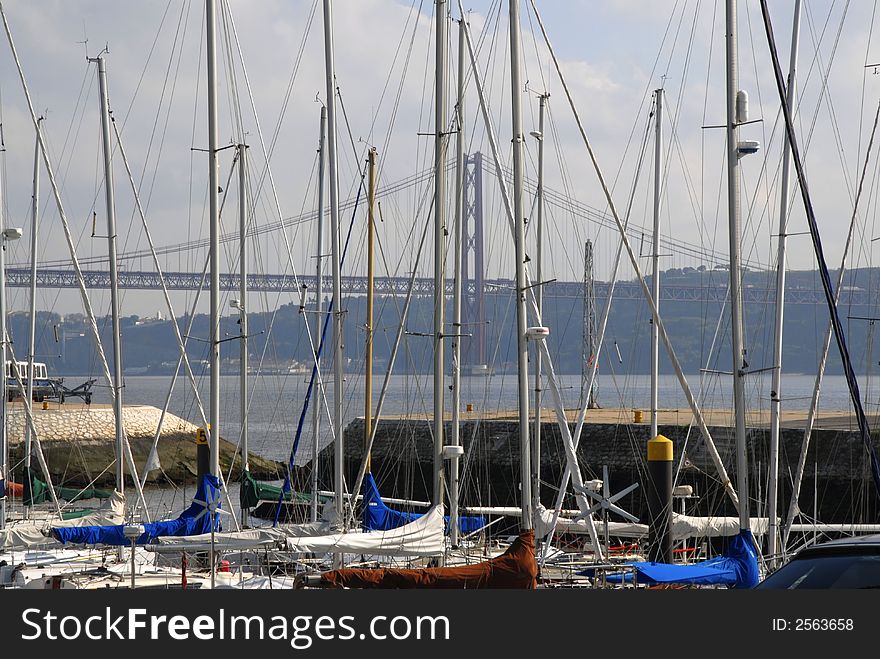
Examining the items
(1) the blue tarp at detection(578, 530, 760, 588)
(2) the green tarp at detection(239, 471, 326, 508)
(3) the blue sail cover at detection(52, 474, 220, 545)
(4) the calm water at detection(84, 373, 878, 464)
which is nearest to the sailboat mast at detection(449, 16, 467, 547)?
(3) the blue sail cover at detection(52, 474, 220, 545)

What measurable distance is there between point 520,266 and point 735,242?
2432 millimetres

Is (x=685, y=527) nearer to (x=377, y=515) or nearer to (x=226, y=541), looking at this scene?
(x=377, y=515)

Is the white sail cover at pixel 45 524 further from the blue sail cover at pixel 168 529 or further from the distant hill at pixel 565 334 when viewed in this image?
the distant hill at pixel 565 334

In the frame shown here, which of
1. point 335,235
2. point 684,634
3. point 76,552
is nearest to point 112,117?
point 335,235

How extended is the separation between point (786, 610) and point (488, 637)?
1439 millimetres

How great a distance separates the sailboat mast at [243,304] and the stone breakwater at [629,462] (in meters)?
3.38

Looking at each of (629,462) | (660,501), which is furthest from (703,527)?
(629,462)

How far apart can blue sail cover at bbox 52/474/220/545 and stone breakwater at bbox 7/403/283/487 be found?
22.9 meters

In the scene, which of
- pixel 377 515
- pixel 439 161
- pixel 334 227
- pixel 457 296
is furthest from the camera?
pixel 334 227

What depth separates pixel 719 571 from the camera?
10375 mm

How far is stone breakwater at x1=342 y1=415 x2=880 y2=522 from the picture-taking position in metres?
24.1

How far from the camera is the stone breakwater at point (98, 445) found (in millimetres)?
39000

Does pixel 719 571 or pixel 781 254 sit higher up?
pixel 781 254

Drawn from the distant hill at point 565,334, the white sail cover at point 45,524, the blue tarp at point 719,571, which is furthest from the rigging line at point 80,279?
the distant hill at point 565,334
